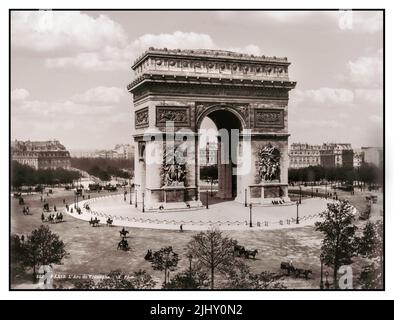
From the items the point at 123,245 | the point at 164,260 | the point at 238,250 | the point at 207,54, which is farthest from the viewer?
the point at 207,54

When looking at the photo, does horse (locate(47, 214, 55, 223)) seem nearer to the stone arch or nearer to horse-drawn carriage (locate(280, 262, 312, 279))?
the stone arch

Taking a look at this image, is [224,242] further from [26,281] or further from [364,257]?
[26,281]

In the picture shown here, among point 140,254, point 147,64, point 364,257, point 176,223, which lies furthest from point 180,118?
point 364,257

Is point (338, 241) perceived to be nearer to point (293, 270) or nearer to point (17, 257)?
point (293, 270)

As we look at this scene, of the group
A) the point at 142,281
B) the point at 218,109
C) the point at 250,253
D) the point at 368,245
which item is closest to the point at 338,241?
the point at 368,245

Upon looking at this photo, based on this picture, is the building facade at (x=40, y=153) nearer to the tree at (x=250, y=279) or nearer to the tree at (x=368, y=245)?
the tree at (x=250, y=279)

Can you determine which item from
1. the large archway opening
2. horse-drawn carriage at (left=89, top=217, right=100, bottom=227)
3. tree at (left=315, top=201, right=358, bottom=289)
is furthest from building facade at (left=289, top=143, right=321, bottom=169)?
tree at (left=315, top=201, right=358, bottom=289)
